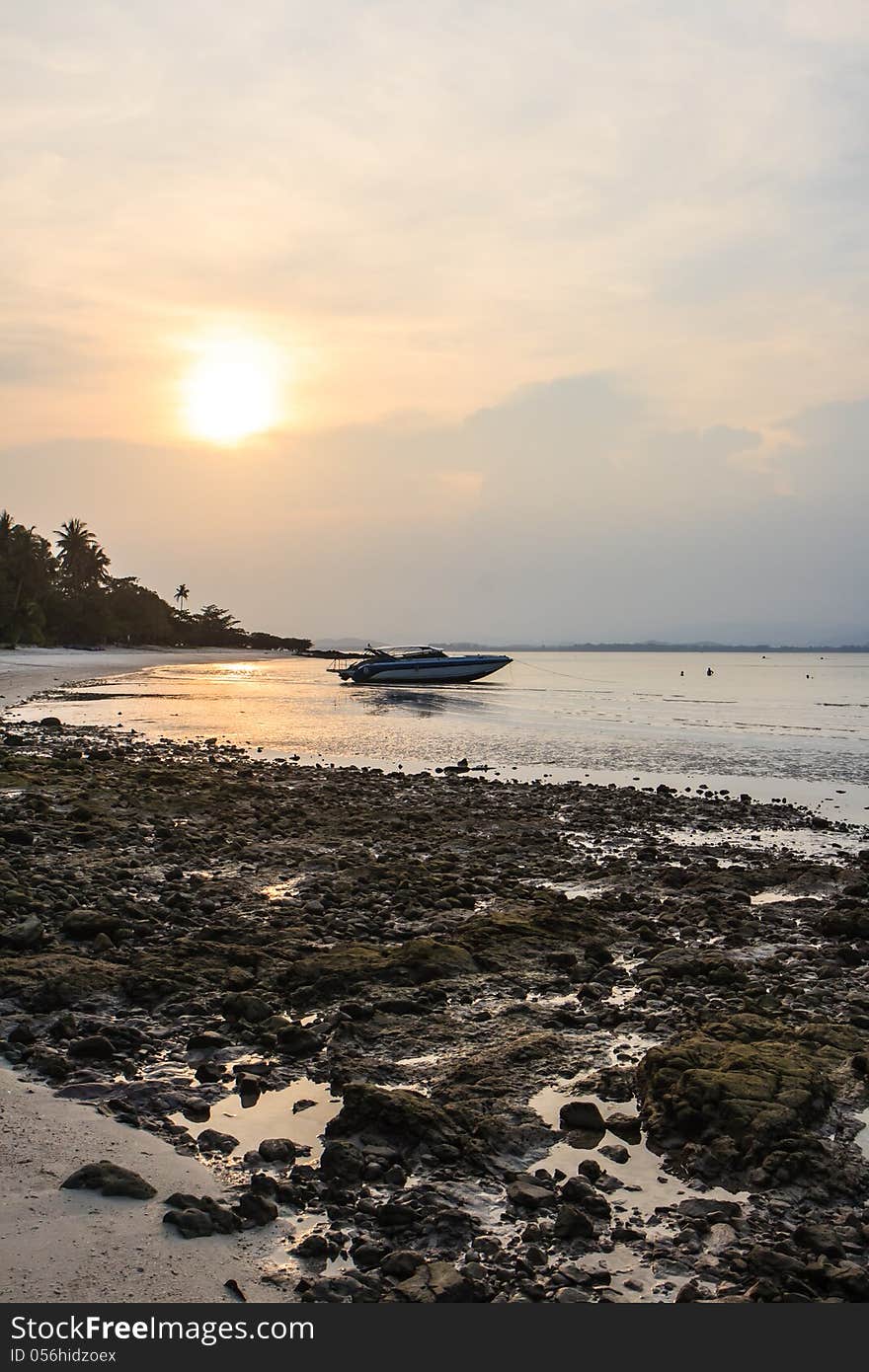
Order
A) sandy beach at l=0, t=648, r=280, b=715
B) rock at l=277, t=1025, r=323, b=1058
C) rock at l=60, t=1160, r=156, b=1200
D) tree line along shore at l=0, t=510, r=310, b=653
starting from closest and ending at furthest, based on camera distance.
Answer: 1. rock at l=60, t=1160, r=156, b=1200
2. rock at l=277, t=1025, r=323, b=1058
3. sandy beach at l=0, t=648, r=280, b=715
4. tree line along shore at l=0, t=510, r=310, b=653

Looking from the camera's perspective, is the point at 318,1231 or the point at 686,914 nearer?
the point at 318,1231

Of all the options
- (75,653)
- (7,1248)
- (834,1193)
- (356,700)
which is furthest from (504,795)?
(75,653)

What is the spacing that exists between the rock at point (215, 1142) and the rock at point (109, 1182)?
0.52 m

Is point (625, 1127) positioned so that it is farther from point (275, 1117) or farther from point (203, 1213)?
point (203, 1213)

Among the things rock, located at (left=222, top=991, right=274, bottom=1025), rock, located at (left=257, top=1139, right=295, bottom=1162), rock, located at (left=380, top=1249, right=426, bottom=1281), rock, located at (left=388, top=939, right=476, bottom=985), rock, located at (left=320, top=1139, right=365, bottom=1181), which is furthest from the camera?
rock, located at (left=388, top=939, right=476, bottom=985)

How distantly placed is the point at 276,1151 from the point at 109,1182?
2.99 ft

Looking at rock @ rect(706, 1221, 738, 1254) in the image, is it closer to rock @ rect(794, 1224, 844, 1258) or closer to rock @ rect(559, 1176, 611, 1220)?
rock @ rect(794, 1224, 844, 1258)

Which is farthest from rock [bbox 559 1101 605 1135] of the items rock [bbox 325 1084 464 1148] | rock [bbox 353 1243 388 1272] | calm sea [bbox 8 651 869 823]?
calm sea [bbox 8 651 869 823]

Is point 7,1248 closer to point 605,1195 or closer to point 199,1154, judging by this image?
point 199,1154

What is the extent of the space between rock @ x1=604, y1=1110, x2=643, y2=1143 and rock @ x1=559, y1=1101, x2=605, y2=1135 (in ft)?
0.18

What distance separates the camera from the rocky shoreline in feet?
15.5

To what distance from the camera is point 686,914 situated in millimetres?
11164

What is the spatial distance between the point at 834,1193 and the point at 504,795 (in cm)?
1590

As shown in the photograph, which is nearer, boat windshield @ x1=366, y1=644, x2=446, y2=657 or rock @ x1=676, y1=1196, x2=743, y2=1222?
rock @ x1=676, y1=1196, x2=743, y2=1222
